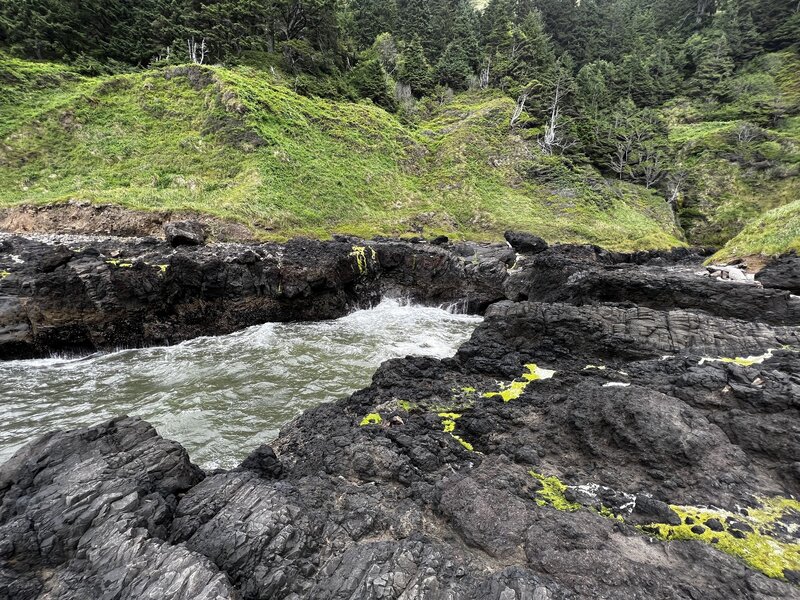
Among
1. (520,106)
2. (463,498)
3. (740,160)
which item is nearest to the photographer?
(463,498)

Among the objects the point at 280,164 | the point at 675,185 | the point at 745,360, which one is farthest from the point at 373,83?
the point at 745,360

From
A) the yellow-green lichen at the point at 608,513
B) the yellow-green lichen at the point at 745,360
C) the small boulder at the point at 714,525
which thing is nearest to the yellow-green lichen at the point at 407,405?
the yellow-green lichen at the point at 608,513

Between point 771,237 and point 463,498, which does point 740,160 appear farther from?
point 463,498

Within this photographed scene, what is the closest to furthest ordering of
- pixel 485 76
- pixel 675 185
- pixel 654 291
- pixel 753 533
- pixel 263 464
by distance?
pixel 753 533, pixel 263 464, pixel 654 291, pixel 675 185, pixel 485 76

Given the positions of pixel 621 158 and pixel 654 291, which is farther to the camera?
pixel 621 158

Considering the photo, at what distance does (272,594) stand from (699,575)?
4309 mm

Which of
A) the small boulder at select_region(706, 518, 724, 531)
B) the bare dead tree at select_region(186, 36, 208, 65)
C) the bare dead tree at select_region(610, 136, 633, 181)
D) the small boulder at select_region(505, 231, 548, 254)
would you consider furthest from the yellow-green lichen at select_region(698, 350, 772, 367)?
the bare dead tree at select_region(186, 36, 208, 65)

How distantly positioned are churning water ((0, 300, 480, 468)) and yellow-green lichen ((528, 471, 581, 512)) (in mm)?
7083

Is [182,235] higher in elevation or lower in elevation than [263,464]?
higher

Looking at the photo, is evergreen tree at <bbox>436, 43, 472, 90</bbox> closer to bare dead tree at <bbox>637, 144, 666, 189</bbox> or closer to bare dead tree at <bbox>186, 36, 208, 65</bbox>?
bare dead tree at <bbox>637, 144, 666, 189</bbox>

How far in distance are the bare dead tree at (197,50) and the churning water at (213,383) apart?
48.3 m

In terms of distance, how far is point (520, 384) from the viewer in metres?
8.25

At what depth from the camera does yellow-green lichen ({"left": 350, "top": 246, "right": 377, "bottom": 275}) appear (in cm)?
2291

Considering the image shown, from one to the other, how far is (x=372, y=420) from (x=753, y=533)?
5.66 m
